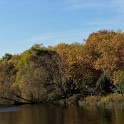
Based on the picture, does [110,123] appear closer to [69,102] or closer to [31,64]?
[69,102]

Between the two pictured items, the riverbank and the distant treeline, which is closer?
the riverbank

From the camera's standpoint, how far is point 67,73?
84.9 meters

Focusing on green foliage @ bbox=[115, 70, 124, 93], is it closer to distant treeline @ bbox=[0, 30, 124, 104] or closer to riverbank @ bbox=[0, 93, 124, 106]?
riverbank @ bbox=[0, 93, 124, 106]

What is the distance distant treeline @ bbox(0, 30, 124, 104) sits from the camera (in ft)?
241

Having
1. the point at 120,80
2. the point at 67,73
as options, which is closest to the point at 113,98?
the point at 120,80

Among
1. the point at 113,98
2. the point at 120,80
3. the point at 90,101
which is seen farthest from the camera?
the point at 90,101

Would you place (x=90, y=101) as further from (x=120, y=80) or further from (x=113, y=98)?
(x=120, y=80)

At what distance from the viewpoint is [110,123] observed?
40094 mm

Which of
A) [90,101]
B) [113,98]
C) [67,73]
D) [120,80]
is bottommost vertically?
[90,101]

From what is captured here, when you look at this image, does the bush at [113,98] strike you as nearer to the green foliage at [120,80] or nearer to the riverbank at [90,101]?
the riverbank at [90,101]

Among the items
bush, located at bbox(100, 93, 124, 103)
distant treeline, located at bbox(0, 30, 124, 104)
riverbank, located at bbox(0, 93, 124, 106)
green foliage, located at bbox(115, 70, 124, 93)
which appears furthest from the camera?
distant treeline, located at bbox(0, 30, 124, 104)

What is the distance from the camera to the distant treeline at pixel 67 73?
241 feet

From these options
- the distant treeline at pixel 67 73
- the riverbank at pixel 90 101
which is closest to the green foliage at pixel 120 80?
the riverbank at pixel 90 101

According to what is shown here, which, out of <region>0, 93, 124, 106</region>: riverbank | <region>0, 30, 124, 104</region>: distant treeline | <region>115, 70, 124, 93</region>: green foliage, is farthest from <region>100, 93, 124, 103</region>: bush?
<region>0, 30, 124, 104</region>: distant treeline
